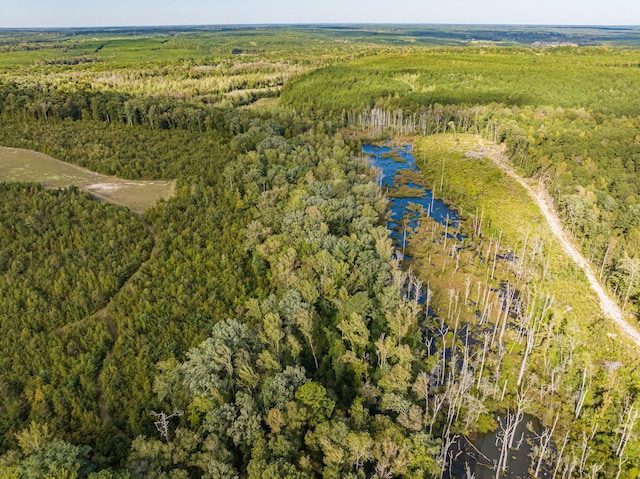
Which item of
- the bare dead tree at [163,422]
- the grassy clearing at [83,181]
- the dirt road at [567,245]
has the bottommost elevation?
the bare dead tree at [163,422]

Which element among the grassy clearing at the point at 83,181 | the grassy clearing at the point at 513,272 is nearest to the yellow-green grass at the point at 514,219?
the grassy clearing at the point at 513,272

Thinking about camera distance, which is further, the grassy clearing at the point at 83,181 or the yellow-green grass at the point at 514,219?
the grassy clearing at the point at 83,181

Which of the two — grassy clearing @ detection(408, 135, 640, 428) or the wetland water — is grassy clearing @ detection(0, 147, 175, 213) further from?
grassy clearing @ detection(408, 135, 640, 428)

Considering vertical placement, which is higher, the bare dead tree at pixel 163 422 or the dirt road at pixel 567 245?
the dirt road at pixel 567 245

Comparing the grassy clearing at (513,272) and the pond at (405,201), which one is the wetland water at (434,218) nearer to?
the pond at (405,201)

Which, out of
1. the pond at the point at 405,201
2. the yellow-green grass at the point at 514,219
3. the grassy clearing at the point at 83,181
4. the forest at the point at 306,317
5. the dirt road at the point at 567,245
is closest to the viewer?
the forest at the point at 306,317

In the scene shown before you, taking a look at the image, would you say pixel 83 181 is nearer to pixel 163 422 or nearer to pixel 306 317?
pixel 306 317
